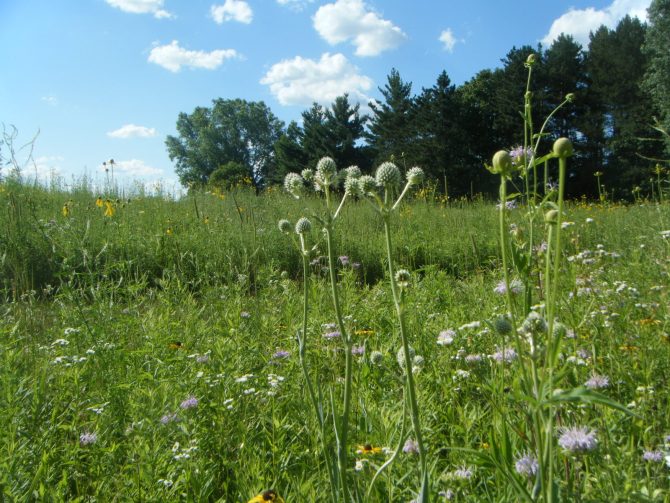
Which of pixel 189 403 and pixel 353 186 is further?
pixel 189 403

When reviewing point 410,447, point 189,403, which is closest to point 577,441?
point 410,447

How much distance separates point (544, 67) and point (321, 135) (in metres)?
13.1

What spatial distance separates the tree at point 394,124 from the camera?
26.8m

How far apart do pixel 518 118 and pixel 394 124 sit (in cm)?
795

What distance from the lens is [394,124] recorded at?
2850 centimetres

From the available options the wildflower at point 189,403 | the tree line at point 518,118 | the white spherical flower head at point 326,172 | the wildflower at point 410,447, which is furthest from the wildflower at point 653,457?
the tree line at point 518,118

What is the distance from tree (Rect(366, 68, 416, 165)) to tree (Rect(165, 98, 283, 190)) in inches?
646

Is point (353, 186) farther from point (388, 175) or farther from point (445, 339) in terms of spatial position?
point (445, 339)

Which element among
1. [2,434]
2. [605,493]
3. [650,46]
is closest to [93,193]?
[2,434]

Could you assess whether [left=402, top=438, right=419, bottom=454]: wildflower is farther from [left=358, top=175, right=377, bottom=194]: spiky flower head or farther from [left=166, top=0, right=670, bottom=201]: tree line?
[left=166, top=0, right=670, bottom=201]: tree line

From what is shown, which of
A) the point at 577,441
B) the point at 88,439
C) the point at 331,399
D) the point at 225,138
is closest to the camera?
the point at 331,399

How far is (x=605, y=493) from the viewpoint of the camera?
0.96 metres

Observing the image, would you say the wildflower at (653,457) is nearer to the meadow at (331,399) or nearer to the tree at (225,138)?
the meadow at (331,399)

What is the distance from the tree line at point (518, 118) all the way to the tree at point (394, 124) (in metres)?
0.07
